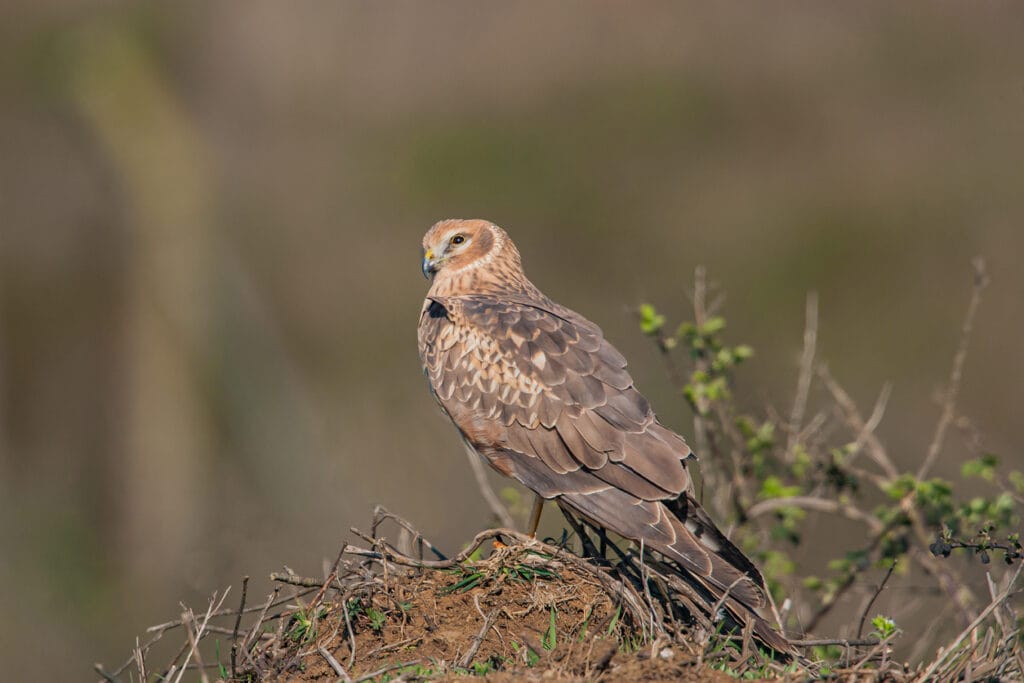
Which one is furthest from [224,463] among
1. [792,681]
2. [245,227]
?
[792,681]

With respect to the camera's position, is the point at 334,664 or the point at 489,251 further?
the point at 489,251

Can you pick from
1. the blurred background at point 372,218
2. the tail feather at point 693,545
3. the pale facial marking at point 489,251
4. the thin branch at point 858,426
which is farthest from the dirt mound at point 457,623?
the blurred background at point 372,218

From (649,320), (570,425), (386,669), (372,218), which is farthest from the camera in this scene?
(372,218)

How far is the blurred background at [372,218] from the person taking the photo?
14078mm

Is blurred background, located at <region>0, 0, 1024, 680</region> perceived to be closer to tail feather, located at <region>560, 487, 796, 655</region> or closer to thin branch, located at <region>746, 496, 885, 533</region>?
thin branch, located at <region>746, 496, 885, 533</region>

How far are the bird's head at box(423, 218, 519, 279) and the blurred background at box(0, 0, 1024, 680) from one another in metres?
5.11

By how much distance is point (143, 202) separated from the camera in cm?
1599

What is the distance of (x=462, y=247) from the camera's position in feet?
22.2

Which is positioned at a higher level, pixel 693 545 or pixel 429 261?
pixel 429 261

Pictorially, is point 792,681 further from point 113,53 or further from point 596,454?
point 113,53

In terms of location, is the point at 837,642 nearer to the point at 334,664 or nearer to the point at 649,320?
the point at 334,664

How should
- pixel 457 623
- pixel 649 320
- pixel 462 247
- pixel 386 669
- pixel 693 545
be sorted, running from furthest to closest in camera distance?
1. pixel 462 247
2. pixel 649 320
3. pixel 693 545
4. pixel 457 623
5. pixel 386 669

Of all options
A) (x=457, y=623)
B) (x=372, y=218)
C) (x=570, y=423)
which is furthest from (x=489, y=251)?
(x=372, y=218)

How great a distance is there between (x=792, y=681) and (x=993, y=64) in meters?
15.8
